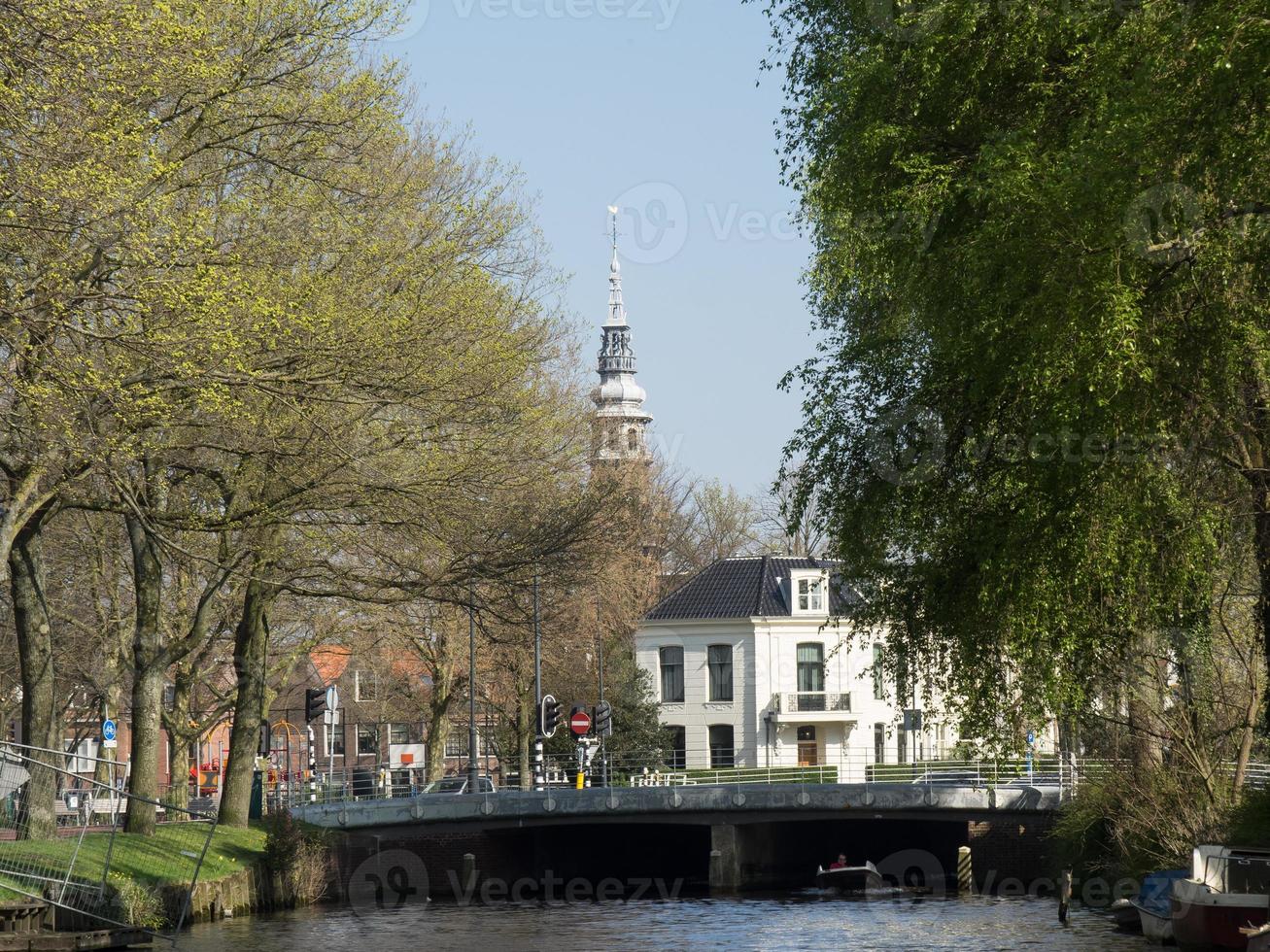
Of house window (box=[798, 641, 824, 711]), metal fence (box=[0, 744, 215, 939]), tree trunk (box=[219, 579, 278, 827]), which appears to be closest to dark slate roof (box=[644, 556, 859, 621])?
house window (box=[798, 641, 824, 711])

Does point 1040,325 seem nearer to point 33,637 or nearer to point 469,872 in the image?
point 33,637

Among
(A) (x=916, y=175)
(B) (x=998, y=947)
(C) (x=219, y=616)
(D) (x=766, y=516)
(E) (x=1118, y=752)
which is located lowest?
(B) (x=998, y=947)

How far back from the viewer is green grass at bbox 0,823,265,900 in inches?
762

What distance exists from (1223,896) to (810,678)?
39146 mm

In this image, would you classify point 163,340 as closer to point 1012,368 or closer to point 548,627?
point 1012,368

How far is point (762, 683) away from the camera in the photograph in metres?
58.8

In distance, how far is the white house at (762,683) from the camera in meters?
58.7

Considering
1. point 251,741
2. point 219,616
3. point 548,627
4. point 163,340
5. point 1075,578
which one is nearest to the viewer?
point 1075,578

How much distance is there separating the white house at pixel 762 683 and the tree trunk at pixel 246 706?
2818 centimetres

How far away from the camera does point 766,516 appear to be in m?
→ 76.9

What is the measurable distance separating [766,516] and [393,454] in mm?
54626

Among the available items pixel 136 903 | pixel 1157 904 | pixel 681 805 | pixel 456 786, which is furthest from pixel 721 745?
pixel 136 903

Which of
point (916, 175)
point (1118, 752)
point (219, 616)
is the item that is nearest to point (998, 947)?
point (1118, 752)
